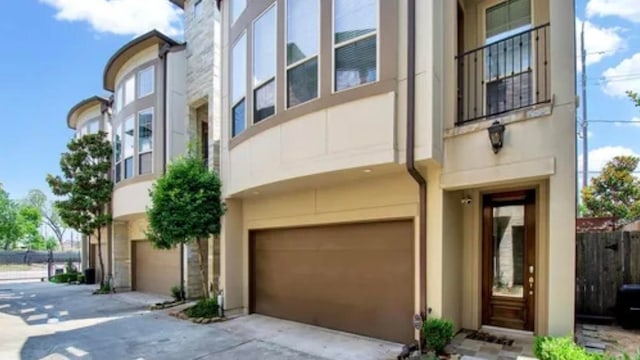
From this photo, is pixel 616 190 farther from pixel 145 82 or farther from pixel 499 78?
pixel 145 82

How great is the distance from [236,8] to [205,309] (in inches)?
292

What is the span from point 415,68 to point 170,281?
11580 millimetres

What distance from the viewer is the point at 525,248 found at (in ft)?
20.8

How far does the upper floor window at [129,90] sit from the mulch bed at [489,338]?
45.1 ft

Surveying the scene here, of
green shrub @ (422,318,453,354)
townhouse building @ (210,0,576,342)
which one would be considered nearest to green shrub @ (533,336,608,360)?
townhouse building @ (210,0,576,342)

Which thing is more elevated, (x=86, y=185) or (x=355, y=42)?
(x=355, y=42)

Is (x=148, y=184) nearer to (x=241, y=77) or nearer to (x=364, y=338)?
(x=241, y=77)

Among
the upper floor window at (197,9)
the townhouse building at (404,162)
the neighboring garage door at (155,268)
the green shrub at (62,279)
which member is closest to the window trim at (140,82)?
the upper floor window at (197,9)

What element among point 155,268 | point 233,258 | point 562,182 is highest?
point 562,182

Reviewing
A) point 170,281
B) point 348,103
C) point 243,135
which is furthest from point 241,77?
point 170,281

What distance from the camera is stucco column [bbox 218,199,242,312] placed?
9266 mm

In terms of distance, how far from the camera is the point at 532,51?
6.33 meters

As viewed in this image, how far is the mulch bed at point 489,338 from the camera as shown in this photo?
5.81 meters

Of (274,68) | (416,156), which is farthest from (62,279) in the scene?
(416,156)
